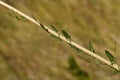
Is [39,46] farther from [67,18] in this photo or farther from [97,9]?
[97,9]

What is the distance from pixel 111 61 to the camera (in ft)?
1.94

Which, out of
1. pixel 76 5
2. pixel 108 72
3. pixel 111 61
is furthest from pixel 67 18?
pixel 111 61

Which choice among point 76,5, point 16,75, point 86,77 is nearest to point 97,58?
point 86,77

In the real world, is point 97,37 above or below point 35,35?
above

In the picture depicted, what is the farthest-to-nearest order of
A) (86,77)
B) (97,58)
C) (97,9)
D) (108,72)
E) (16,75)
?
(97,9) < (108,72) < (16,75) < (86,77) < (97,58)

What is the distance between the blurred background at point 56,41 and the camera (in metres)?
3.90

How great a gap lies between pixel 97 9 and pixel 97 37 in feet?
1.16

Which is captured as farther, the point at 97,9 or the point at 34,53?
the point at 97,9

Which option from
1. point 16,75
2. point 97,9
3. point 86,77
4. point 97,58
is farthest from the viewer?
point 97,9

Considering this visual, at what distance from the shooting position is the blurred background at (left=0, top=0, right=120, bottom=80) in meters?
3.90

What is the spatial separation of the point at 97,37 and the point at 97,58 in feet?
12.1

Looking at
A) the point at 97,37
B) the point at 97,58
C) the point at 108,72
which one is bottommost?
the point at 97,58

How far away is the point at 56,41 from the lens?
13.9 feet

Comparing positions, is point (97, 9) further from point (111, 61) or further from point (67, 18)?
point (111, 61)
